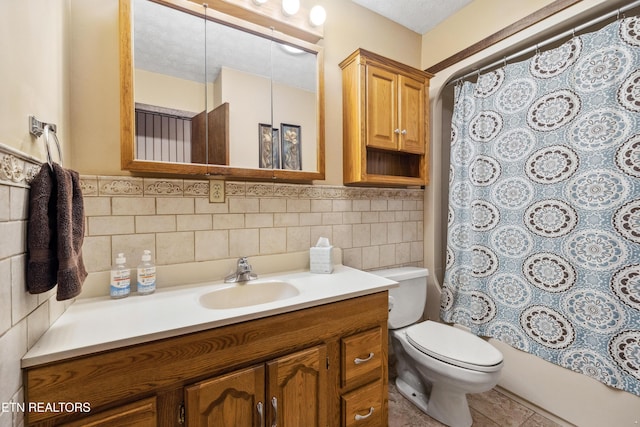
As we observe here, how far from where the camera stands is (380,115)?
1618 mm

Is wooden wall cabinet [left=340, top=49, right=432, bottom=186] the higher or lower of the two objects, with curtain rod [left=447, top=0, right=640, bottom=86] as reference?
lower

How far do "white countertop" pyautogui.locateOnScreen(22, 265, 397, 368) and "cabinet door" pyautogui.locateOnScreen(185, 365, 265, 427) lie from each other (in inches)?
7.3

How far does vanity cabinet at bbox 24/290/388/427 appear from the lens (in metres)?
0.69

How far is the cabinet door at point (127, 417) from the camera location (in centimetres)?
69

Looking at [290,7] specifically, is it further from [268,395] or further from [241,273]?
[268,395]

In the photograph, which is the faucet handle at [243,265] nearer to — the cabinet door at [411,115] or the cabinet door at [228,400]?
the cabinet door at [228,400]

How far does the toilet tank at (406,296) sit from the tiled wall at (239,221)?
20cm

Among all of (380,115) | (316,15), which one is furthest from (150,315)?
(316,15)

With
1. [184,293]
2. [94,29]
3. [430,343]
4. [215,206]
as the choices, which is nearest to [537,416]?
[430,343]

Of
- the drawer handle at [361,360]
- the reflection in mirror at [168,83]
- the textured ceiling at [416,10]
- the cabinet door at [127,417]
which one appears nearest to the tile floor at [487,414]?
the drawer handle at [361,360]

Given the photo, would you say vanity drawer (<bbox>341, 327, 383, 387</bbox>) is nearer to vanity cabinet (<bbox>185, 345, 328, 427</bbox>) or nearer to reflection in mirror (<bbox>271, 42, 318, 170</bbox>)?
vanity cabinet (<bbox>185, 345, 328, 427</bbox>)

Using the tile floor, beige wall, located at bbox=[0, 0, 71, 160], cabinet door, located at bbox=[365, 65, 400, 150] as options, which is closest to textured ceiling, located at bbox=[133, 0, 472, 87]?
beige wall, located at bbox=[0, 0, 71, 160]

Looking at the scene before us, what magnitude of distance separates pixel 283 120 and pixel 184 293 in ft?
3.26

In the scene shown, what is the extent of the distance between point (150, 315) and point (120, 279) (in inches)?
11.4
